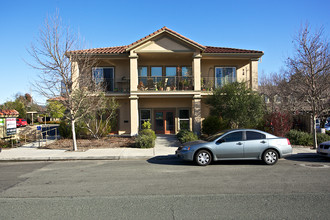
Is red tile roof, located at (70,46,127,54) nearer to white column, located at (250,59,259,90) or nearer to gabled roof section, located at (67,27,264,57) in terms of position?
gabled roof section, located at (67,27,264,57)

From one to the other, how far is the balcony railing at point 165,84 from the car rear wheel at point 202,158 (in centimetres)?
855

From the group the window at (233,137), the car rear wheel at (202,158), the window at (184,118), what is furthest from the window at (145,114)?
the window at (233,137)

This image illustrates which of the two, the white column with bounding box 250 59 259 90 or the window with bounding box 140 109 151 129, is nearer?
the white column with bounding box 250 59 259 90

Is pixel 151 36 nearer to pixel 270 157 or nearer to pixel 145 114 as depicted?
pixel 145 114

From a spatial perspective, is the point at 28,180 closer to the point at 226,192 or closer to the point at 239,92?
the point at 226,192

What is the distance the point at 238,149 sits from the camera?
8453 mm

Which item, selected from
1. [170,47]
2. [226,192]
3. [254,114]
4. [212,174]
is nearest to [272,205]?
[226,192]

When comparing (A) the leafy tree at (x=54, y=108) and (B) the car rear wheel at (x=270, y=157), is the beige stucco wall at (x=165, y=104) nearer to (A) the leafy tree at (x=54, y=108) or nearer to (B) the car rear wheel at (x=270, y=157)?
(A) the leafy tree at (x=54, y=108)

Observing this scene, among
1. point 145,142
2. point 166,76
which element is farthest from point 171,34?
point 145,142

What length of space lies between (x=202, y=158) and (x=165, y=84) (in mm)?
9413

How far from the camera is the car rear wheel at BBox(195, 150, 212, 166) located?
Answer: 8.45 m

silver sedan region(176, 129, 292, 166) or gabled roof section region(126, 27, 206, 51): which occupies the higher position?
gabled roof section region(126, 27, 206, 51)

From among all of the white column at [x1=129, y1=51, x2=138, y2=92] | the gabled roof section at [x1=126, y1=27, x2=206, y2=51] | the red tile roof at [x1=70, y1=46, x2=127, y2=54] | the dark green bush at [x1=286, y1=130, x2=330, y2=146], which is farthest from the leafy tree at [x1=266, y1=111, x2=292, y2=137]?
the red tile roof at [x1=70, y1=46, x2=127, y2=54]

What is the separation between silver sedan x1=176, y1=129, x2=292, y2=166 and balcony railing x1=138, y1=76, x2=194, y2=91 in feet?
27.5
